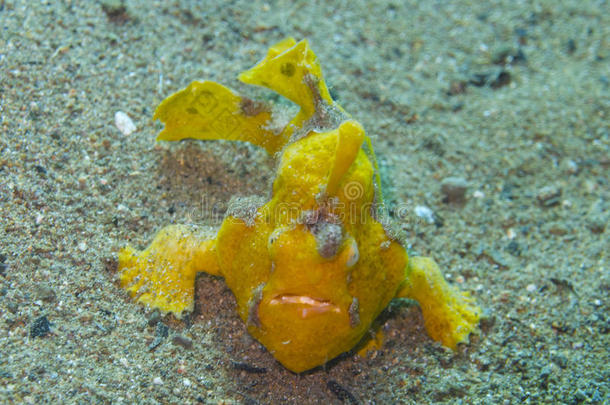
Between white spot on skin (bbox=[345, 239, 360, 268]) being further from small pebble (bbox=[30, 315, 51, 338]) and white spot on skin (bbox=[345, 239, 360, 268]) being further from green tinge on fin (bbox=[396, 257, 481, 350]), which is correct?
small pebble (bbox=[30, 315, 51, 338])

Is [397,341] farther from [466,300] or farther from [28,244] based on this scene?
[28,244]

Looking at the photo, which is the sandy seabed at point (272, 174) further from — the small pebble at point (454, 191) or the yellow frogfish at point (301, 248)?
the yellow frogfish at point (301, 248)

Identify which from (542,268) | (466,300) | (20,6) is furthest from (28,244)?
(542,268)

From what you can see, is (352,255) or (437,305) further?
(437,305)

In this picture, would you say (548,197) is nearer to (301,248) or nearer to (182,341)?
(301,248)

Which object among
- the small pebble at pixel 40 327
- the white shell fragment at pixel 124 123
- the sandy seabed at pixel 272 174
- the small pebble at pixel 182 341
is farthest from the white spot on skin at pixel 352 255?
the white shell fragment at pixel 124 123

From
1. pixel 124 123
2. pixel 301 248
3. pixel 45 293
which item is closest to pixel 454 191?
pixel 301 248

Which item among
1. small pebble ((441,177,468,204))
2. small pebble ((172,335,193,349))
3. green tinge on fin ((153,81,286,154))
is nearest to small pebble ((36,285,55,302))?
small pebble ((172,335,193,349))
